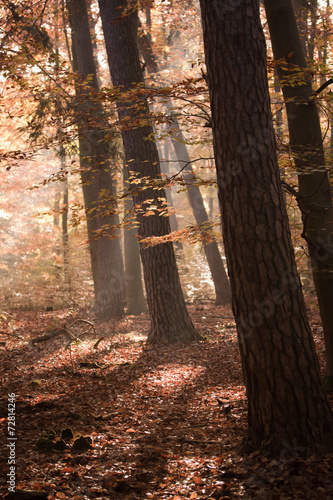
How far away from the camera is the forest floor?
328 centimetres

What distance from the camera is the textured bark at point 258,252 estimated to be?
11.8ft

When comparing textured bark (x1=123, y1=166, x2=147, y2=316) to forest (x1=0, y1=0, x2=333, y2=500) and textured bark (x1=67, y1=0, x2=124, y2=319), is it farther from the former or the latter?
forest (x1=0, y1=0, x2=333, y2=500)

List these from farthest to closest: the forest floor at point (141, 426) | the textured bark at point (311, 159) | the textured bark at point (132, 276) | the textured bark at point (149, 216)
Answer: the textured bark at point (132, 276)
the textured bark at point (149, 216)
the textured bark at point (311, 159)
the forest floor at point (141, 426)

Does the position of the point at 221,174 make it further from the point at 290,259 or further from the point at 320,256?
the point at 320,256

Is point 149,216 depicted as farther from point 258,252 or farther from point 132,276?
point 132,276

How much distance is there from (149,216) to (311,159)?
383cm

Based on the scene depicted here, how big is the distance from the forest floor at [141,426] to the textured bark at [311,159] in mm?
1675

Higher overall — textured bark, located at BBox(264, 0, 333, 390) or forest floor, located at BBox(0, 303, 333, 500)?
textured bark, located at BBox(264, 0, 333, 390)

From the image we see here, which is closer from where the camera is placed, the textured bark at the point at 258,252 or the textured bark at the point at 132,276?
the textured bark at the point at 258,252

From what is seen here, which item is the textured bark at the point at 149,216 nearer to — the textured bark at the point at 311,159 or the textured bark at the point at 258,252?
the textured bark at the point at 311,159

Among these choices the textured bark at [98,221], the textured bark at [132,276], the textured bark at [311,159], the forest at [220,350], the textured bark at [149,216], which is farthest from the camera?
the textured bark at [132,276]

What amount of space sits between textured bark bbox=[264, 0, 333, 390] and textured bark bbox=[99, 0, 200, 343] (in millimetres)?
3462

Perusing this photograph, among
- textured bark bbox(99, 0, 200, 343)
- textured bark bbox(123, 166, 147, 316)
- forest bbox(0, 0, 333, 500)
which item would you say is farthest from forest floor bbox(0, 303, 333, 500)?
textured bark bbox(123, 166, 147, 316)

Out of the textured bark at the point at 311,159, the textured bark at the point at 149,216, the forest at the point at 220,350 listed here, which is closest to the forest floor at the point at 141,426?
the forest at the point at 220,350
